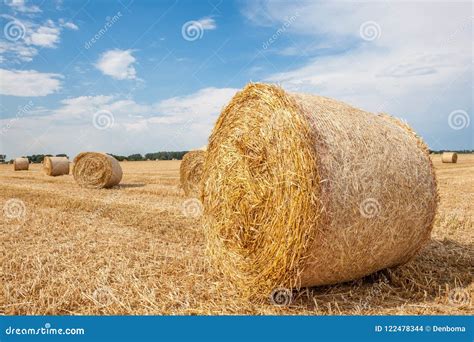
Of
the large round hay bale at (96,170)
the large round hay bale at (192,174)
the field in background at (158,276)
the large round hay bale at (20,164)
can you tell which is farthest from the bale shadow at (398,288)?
the large round hay bale at (20,164)

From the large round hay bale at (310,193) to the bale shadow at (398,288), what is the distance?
20cm

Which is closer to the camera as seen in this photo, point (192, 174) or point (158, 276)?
point (158, 276)

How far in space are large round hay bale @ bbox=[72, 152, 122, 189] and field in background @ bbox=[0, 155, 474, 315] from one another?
23.1ft

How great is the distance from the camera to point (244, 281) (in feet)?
15.5

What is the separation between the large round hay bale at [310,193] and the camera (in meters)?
A: 4.08

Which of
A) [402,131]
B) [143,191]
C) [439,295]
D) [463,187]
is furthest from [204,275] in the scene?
[463,187]

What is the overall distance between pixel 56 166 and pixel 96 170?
8309 mm

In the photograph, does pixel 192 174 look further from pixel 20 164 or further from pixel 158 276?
pixel 20 164

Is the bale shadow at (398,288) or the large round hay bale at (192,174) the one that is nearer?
the bale shadow at (398,288)

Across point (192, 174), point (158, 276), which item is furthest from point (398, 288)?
point (192, 174)

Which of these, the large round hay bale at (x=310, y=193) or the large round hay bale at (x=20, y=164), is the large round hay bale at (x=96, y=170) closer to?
the large round hay bale at (x=310, y=193)

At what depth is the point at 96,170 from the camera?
52.4 ft

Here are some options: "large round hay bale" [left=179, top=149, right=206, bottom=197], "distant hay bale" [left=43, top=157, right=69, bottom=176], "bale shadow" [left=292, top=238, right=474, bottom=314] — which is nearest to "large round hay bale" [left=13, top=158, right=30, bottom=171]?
"distant hay bale" [left=43, top=157, right=69, bottom=176]

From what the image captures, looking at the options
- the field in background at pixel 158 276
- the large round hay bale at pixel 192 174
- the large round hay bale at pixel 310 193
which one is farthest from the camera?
the large round hay bale at pixel 192 174
